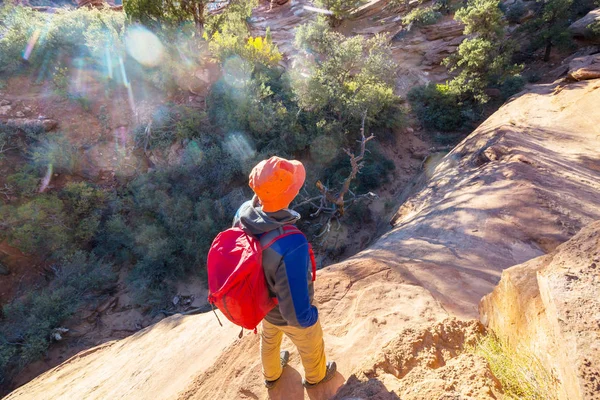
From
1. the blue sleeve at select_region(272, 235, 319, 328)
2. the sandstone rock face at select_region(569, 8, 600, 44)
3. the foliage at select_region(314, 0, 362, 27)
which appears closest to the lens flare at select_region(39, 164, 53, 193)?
the blue sleeve at select_region(272, 235, 319, 328)

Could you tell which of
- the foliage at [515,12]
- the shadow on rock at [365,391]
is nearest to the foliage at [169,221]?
the shadow on rock at [365,391]

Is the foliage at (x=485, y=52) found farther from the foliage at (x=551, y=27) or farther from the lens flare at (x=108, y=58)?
the lens flare at (x=108, y=58)

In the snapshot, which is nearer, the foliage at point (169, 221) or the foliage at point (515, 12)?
the foliage at point (169, 221)

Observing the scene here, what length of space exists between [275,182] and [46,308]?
22.1 ft

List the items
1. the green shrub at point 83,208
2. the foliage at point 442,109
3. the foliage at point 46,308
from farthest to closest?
the foliage at point 442,109
the green shrub at point 83,208
the foliage at point 46,308

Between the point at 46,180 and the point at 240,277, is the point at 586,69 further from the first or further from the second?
the point at 46,180

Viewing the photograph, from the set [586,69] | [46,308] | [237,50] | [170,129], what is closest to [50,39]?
[170,129]

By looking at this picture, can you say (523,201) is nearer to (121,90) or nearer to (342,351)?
(342,351)

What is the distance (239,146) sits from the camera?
8148mm

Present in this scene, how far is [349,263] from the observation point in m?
3.31

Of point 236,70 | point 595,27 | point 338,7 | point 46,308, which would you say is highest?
point 338,7

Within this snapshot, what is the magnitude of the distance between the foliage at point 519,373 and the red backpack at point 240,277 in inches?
48.0

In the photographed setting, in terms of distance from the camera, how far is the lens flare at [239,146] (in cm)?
795

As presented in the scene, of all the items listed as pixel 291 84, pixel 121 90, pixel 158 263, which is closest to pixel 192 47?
pixel 121 90
